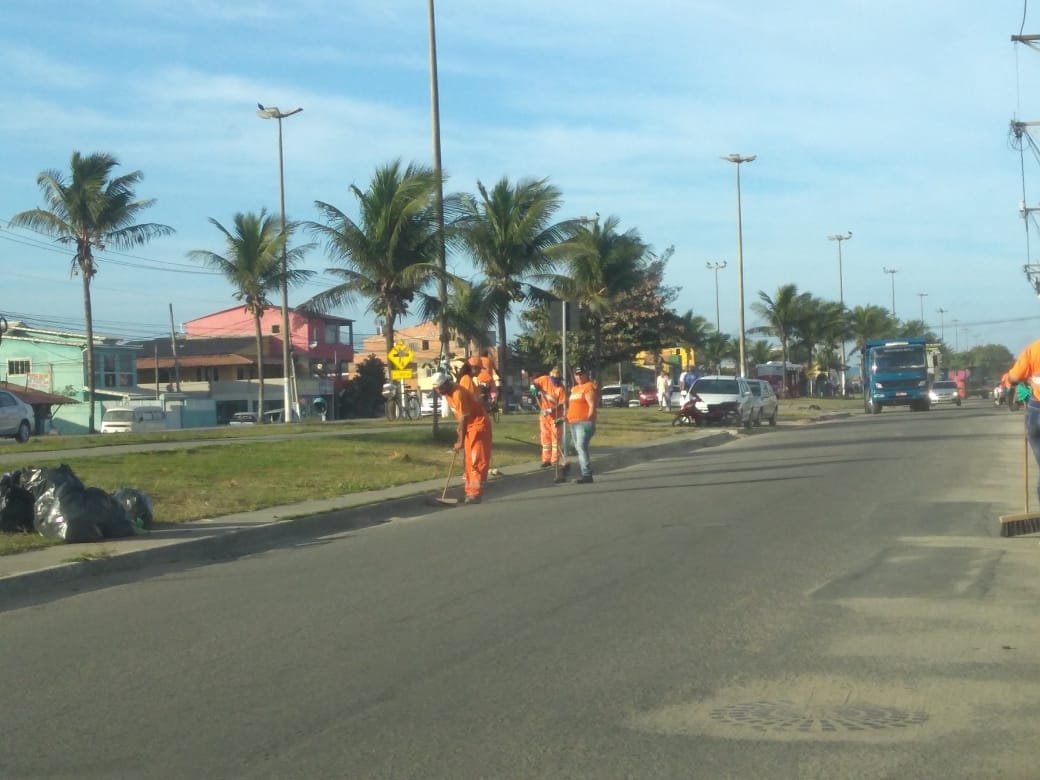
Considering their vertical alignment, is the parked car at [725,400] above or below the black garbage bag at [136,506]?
above

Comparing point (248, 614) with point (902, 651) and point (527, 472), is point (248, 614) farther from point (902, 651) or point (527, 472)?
point (527, 472)

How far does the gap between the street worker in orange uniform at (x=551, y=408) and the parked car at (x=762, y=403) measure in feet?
57.9

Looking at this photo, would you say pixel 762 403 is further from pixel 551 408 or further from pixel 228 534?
pixel 228 534

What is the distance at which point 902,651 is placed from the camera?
23.8 feet

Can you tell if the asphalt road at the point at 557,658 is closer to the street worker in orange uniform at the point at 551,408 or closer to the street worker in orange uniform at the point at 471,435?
the street worker in orange uniform at the point at 471,435

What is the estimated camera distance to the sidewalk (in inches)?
417

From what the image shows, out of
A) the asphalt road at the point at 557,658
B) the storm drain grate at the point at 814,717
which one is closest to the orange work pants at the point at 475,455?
the asphalt road at the point at 557,658

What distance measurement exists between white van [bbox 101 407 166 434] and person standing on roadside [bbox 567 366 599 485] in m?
28.1

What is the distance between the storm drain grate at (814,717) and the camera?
5762mm

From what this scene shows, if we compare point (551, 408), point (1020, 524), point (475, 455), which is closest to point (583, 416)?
point (551, 408)

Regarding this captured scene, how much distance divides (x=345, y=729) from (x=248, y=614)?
10.5 feet

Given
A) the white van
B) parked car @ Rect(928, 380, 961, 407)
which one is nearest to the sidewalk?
the white van

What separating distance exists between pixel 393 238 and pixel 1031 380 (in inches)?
661

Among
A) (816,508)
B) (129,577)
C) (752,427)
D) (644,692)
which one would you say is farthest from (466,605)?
(752,427)
